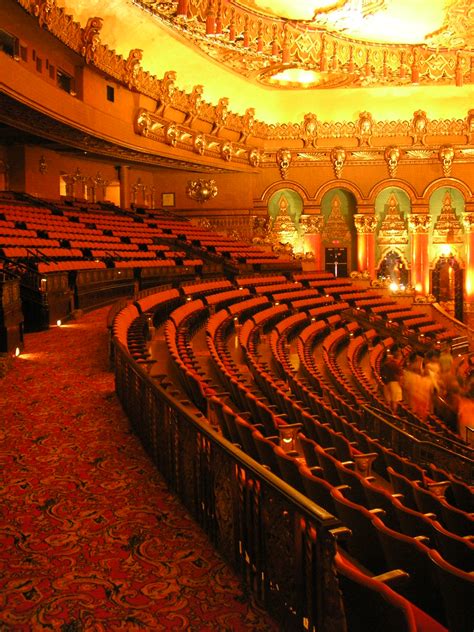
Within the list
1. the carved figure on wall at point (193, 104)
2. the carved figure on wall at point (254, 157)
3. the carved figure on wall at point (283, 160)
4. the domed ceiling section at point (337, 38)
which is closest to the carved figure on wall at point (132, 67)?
the domed ceiling section at point (337, 38)

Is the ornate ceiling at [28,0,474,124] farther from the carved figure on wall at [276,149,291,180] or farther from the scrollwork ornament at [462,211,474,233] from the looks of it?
the scrollwork ornament at [462,211,474,233]

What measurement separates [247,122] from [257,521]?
15723mm

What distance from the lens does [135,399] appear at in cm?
336

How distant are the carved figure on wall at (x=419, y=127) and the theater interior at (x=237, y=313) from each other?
0.12m

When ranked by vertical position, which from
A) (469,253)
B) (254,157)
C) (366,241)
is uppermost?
(254,157)

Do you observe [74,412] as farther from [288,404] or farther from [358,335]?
[358,335]

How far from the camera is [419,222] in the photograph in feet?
57.8

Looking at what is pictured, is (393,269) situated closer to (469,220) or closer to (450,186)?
(469,220)

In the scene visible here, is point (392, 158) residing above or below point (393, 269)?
above

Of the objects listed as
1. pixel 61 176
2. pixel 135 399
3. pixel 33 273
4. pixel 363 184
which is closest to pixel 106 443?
pixel 135 399

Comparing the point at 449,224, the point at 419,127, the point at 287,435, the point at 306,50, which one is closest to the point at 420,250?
the point at 449,224

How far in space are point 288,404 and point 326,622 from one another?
249 centimetres

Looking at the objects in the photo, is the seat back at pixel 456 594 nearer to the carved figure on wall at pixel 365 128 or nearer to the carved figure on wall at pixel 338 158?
the carved figure on wall at pixel 338 158

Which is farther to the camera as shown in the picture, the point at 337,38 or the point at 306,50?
the point at 337,38
